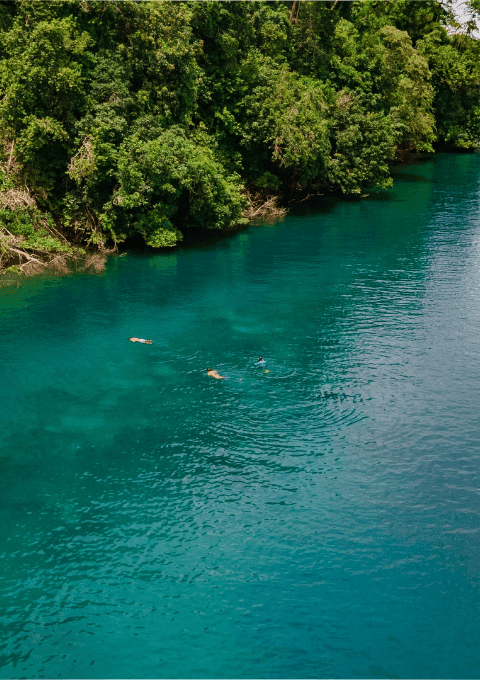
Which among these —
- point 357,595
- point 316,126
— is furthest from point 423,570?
point 316,126

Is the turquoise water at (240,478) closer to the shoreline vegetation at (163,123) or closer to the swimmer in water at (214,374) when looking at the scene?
the swimmer in water at (214,374)

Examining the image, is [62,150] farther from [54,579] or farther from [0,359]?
[54,579]

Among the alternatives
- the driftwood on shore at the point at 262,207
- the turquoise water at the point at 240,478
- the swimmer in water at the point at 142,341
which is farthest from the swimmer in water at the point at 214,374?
the driftwood on shore at the point at 262,207

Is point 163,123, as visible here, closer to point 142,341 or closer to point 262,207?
point 262,207

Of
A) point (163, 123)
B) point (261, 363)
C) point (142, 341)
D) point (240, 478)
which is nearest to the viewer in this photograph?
point (240, 478)

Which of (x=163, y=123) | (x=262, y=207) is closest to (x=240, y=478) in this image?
(x=163, y=123)

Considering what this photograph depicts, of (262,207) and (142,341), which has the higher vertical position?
(262,207)

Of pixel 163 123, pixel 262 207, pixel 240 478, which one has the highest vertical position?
pixel 163 123
